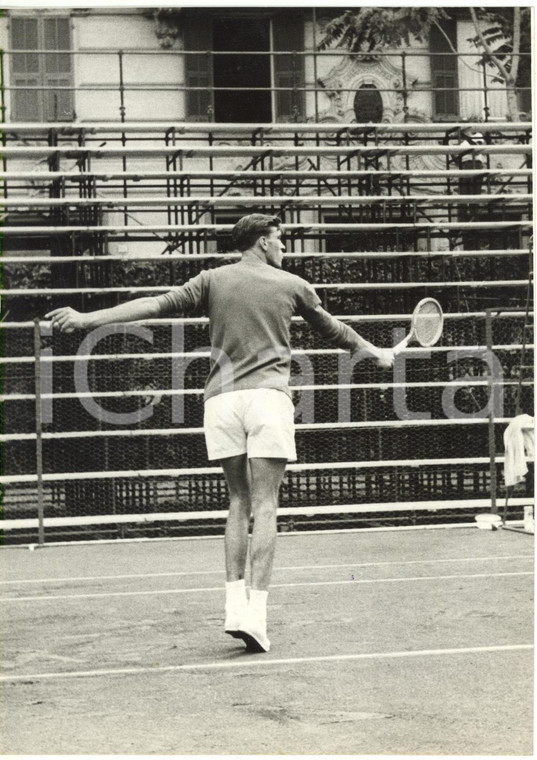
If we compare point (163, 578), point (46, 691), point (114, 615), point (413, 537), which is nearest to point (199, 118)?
point (413, 537)

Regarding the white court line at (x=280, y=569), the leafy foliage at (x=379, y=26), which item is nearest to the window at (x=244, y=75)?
the leafy foliage at (x=379, y=26)

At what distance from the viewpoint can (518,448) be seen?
1256 centimetres

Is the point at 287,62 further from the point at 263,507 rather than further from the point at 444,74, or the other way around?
the point at 263,507

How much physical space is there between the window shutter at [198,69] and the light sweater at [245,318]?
14121mm

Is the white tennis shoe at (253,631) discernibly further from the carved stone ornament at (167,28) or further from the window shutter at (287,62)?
the window shutter at (287,62)

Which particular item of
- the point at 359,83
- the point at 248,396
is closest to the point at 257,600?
the point at 248,396

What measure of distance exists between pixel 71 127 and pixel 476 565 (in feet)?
30.3

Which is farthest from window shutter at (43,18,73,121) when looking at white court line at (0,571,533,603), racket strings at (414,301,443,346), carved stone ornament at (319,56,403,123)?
racket strings at (414,301,443,346)

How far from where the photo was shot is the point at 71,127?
1702cm

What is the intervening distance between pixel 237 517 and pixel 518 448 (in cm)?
631

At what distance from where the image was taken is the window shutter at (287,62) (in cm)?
2088

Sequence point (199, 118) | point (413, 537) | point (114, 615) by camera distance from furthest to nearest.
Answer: point (199, 118)
point (413, 537)
point (114, 615)

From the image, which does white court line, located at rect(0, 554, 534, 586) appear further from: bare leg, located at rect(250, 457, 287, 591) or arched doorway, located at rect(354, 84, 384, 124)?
arched doorway, located at rect(354, 84, 384, 124)

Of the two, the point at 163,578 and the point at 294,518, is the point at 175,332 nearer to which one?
the point at 294,518
